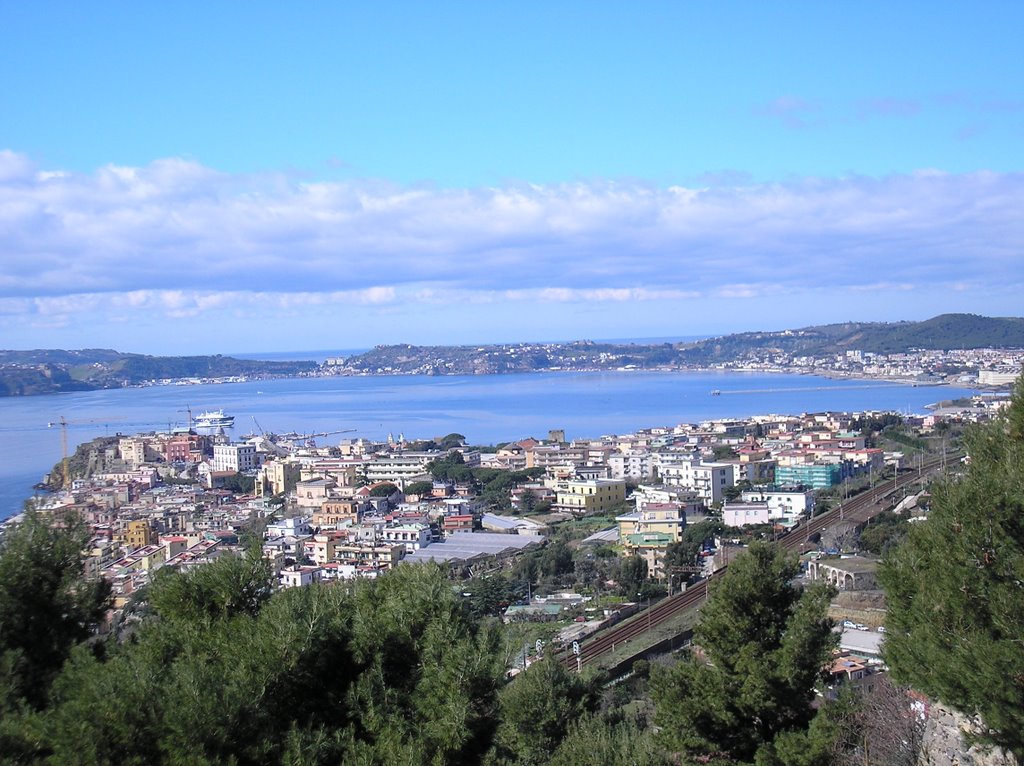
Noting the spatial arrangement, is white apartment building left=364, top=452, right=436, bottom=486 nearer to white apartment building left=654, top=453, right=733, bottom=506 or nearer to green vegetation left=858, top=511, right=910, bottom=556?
white apartment building left=654, top=453, right=733, bottom=506

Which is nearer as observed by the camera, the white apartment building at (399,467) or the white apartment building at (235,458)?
the white apartment building at (399,467)

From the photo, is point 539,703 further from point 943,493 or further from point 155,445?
point 155,445

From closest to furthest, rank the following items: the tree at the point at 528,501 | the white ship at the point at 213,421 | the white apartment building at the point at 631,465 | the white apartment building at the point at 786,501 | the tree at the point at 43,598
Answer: the tree at the point at 43,598 < the white apartment building at the point at 786,501 < the tree at the point at 528,501 < the white apartment building at the point at 631,465 < the white ship at the point at 213,421

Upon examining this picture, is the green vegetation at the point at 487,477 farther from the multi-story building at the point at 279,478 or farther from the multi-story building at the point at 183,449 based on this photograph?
the multi-story building at the point at 183,449

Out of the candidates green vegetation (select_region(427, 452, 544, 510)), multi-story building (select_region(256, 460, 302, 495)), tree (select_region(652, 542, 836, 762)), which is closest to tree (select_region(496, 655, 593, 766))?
tree (select_region(652, 542, 836, 762))

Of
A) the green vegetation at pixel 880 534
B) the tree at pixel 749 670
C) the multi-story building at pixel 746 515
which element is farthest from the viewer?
the multi-story building at pixel 746 515

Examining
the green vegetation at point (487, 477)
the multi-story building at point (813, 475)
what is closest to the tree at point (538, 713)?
the green vegetation at point (487, 477)

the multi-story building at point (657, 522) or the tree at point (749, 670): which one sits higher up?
the tree at point (749, 670)
